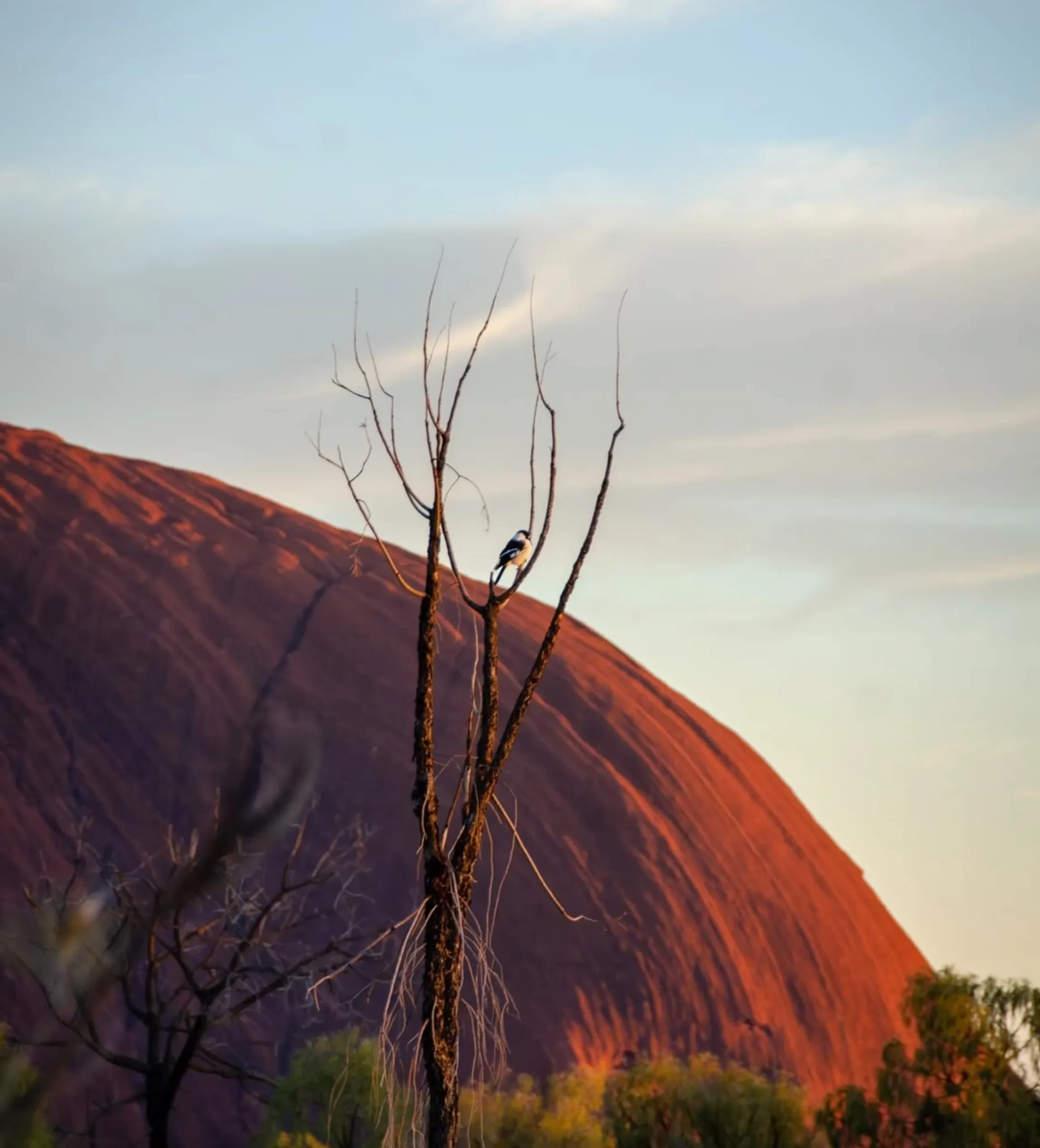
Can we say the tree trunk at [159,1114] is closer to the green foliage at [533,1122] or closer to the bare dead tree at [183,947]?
the bare dead tree at [183,947]

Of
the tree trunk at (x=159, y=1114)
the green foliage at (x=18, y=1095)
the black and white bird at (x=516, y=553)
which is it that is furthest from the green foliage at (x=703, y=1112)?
the black and white bird at (x=516, y=553)

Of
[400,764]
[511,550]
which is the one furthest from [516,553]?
[400,764]

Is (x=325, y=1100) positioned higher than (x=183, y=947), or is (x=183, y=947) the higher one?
(x=183, y=947)

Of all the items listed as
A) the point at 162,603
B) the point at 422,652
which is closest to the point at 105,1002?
the point at 162,603

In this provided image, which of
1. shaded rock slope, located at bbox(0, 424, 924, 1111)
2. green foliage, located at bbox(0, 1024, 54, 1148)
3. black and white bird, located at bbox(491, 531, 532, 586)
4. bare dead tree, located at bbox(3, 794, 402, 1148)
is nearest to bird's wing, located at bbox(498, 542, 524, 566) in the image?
black and white bird, located at bbox(491, 531, 532, 586)

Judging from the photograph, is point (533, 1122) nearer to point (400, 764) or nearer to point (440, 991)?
point (400, 764)

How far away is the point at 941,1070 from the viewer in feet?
82.2

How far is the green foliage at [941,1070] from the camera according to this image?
2416cm

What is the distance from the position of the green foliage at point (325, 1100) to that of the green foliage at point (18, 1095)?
3532 millimetres

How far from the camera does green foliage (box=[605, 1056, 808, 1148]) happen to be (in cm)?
2431

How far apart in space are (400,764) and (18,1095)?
51.7ft

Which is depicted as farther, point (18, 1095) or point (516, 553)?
point (18, 1095)

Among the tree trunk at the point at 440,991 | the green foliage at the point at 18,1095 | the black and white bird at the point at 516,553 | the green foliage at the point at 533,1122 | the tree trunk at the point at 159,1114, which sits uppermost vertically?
the black and white bird at the point at 516,553

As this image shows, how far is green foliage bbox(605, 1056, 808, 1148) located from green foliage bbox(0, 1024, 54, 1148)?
949 centimetres
